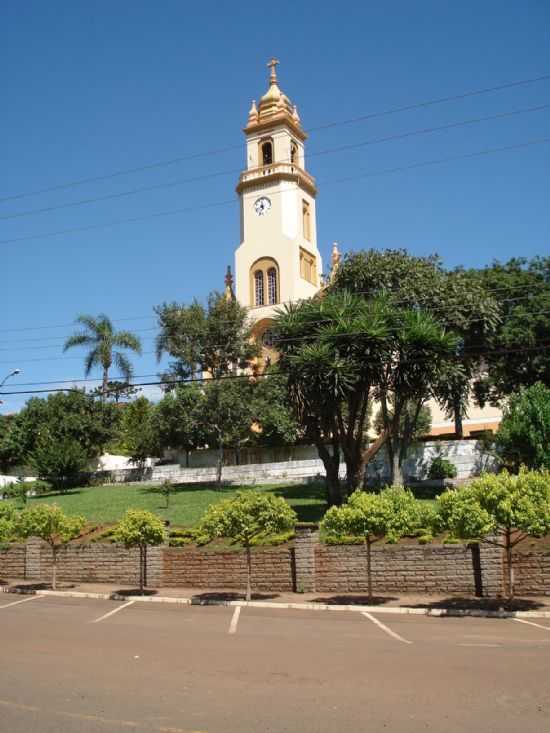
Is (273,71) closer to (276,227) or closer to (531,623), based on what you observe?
(276,227)

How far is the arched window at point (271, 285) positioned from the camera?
56906 mm

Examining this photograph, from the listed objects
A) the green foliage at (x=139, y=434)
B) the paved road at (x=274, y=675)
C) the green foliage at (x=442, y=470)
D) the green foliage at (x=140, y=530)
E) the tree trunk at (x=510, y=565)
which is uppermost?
the green foliage at (x=139, y=434)

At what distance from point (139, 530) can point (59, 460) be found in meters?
27.5

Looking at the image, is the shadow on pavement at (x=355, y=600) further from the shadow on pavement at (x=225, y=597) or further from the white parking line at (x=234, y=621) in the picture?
the white parking line at (x=234, y=621)

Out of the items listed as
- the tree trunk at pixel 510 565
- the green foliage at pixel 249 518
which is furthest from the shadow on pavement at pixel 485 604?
the green foliage at pixel 249 518

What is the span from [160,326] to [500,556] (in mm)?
33083

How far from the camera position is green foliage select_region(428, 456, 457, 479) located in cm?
4003

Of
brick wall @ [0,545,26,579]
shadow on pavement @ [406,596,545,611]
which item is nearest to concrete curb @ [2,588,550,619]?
shadow on pavement @ [406,596,545,611]

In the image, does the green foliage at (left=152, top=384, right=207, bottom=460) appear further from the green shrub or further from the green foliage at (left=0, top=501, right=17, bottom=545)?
the green shrub

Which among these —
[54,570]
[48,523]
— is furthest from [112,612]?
[48,523]

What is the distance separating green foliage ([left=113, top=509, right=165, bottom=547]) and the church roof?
145 feet

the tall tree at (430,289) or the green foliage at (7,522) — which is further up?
the tall tree at (430,289)

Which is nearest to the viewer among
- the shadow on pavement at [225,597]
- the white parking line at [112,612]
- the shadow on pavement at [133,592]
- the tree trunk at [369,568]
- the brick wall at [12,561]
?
the white parking line at [112,612]

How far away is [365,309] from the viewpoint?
101ft
